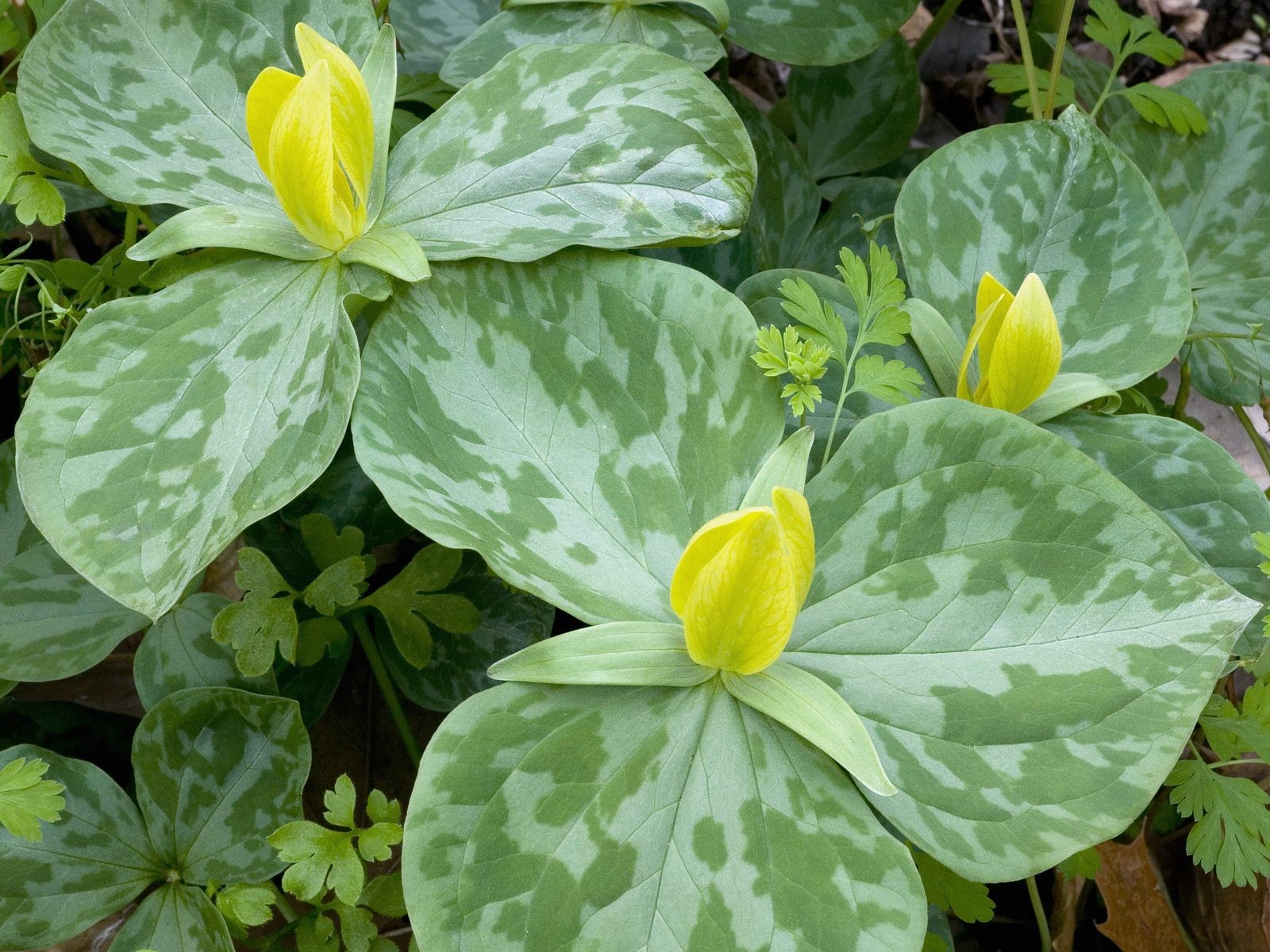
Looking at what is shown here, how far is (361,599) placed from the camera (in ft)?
3.62

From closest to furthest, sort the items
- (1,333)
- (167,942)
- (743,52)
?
(167,942) → (1,333) → (743,52)

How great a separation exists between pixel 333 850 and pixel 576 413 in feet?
1.46

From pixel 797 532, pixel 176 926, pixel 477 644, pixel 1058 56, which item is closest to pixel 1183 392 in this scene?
pixel 1058 56

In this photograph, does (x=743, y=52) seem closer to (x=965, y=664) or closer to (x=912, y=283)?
(x=912, y=283)

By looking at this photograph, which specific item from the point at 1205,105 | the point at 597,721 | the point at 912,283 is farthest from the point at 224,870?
the point at 1205,105

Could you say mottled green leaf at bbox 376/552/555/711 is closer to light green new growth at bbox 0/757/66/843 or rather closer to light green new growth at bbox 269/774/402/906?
light green new growth at bbox 269/774/402/906

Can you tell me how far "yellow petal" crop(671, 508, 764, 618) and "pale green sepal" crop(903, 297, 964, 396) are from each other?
406mm

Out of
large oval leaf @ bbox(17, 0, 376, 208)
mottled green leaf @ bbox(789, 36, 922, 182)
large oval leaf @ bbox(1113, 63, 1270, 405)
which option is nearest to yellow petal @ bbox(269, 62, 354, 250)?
large oval leaf @ bbox(17, 0, 376, 208)

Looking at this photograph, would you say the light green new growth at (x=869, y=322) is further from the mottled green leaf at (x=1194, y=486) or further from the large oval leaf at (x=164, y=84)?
the large oval leaf at (x=164, y=84)

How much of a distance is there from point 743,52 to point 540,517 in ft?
4.65

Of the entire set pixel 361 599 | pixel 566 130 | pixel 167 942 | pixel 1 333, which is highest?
pixel 566 130

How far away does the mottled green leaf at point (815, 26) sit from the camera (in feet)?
4.25

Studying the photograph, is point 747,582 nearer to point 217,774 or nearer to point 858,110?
point 217,774

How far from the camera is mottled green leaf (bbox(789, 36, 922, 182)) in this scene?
62.7 inches
